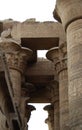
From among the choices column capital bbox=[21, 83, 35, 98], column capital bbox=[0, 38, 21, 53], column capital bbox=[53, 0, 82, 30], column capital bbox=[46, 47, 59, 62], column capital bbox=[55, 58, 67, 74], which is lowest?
column capital bbox=[21, 83, 35, 98]

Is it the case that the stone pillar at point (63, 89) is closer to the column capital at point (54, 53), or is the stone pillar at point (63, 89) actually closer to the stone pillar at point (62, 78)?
the stone pillar at point (62, 78)

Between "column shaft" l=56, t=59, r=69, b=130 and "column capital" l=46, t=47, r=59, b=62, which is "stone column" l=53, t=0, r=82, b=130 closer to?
"column shaft" l=56, t=59, r=69, b=130

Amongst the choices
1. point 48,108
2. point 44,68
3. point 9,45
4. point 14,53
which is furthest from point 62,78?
point 48,108

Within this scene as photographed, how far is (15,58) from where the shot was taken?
55.0 feet

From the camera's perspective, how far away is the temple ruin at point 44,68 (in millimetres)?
11625

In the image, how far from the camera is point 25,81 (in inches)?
757

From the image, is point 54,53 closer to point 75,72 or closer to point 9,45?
point 9,45

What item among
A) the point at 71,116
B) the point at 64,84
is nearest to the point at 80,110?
the point at 71,116

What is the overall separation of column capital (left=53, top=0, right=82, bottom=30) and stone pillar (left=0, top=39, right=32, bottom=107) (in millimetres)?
3628

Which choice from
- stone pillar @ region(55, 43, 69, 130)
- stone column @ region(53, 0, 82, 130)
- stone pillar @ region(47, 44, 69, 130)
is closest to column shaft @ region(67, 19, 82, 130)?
stone column @ region(53, 0, 82, 130)

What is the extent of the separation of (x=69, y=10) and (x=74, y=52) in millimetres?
A: 1357

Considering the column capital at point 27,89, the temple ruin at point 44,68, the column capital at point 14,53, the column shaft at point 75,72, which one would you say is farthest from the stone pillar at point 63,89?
the column shaft at point 75,72

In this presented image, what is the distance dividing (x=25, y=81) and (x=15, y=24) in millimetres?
2671

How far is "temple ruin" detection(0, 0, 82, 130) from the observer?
11625mm
